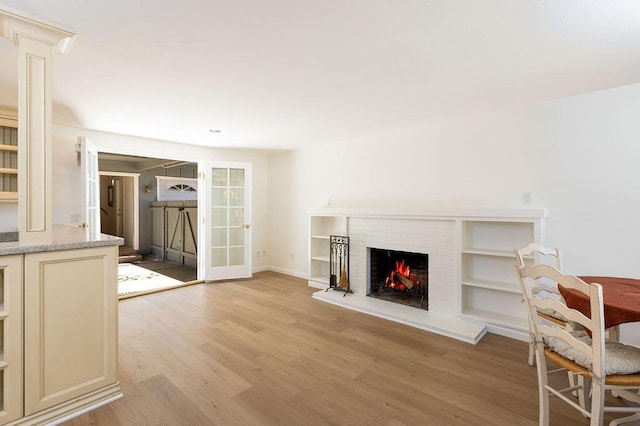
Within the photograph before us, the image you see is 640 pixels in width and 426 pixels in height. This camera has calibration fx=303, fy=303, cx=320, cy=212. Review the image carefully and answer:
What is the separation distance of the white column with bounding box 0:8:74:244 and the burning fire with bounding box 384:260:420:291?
3.66 meters

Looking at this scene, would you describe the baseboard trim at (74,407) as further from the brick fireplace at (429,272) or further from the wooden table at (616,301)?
the wooden table at (616,301)

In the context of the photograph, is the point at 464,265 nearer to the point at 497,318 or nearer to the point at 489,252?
the point at 489,252

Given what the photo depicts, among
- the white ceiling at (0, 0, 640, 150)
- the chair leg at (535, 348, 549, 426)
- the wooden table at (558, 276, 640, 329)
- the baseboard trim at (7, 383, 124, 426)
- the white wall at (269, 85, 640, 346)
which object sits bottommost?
the baseboard trim at (7, 383, 124, 426)

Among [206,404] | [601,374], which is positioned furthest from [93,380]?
[601,374]

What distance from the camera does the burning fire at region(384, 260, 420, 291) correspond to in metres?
4.05

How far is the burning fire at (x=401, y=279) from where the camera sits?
4055mm

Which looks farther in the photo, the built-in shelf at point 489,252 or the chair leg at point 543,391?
the built-in shelf at point 489,252

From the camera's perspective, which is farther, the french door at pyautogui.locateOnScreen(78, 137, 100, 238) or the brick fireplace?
the french door at pyautogui.locateOnScreen(78, 137, 100, 238)

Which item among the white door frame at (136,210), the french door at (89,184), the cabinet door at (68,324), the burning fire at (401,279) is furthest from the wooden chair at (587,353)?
the white door frame at (136,210)

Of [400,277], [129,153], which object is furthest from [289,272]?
[129,153]

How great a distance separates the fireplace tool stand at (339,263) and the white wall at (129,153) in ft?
6.65

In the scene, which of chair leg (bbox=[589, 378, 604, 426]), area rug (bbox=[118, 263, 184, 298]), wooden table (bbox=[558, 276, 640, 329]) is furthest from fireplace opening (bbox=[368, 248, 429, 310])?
area rug (bbox=[118, 263, 184, 298])

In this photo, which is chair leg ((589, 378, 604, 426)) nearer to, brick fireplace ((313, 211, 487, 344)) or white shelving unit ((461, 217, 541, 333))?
brick fireplace ((313, 211, 487, 344))

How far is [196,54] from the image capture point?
85.7 inches
